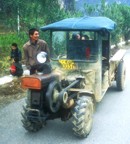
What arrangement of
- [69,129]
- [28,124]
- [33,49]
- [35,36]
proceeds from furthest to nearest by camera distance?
[33,49] < [35,36] < [69,129] < [28,124]

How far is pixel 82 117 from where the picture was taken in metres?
6.01

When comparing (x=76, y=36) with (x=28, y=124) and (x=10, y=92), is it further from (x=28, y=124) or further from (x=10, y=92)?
(x=10, y=92)

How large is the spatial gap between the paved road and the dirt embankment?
16.6 inches

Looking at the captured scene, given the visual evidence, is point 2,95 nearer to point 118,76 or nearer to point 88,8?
point 118,76

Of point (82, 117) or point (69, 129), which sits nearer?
point (82, 117)

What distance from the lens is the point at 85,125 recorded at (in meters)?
6.15

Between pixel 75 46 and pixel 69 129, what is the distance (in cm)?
194

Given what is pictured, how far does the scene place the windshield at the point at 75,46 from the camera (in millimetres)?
7238

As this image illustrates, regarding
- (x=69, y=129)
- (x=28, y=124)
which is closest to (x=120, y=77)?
(x=69, y=129)

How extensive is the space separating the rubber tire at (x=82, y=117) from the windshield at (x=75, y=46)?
1233mm

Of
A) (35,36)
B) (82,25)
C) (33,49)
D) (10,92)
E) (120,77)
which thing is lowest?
(10,92)

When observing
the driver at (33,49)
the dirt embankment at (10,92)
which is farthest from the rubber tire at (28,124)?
the dirt embankment at (10,92)

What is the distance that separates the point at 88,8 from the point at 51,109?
55.1ft

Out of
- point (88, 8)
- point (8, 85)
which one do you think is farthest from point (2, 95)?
point (88, 8)
